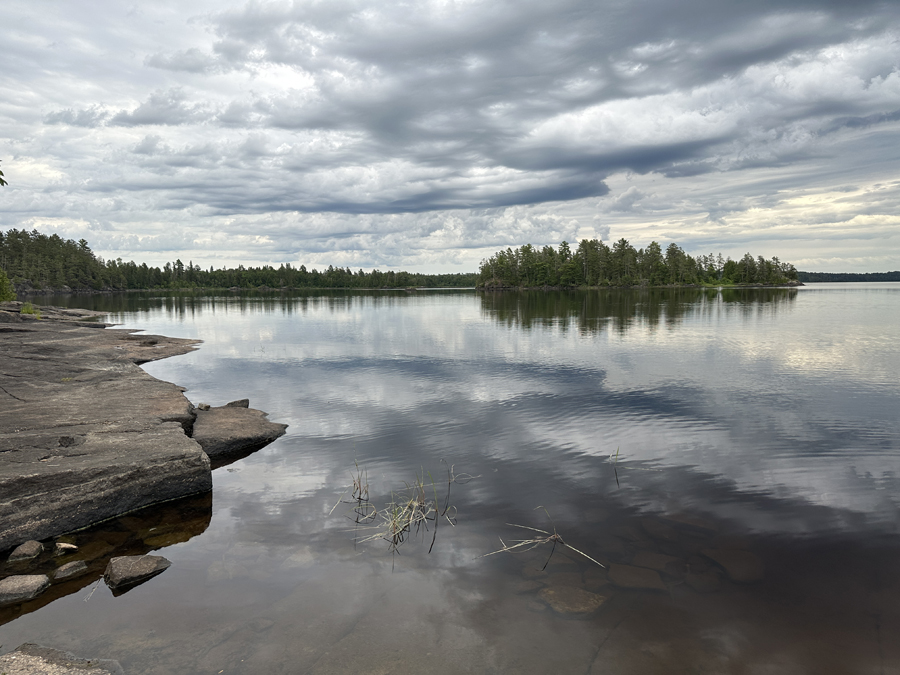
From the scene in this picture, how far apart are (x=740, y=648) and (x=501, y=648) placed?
3.76m

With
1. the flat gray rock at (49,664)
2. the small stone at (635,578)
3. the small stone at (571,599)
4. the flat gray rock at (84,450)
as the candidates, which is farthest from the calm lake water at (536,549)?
the flat gray rock at (84,450)

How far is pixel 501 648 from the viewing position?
822 centimetres

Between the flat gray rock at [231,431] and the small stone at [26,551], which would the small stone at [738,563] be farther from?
the flat gray rock at [231,431]

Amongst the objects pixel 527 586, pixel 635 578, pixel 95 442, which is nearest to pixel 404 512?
pixel 527 586

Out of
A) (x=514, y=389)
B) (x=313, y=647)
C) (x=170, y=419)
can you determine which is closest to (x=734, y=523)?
(x=313, y=647)

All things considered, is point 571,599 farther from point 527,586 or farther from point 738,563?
point 738,563

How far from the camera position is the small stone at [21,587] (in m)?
9.31

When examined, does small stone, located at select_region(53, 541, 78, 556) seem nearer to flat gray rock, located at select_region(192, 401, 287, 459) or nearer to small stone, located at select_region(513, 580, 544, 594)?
flat gray rock, located at select_region(192, 401, 287, 459)

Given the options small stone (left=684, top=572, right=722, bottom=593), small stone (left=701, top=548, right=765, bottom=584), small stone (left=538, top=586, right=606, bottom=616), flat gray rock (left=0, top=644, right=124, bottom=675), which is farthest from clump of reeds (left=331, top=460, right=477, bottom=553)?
small stone (left=701, top=548, right=765, bottom=584)

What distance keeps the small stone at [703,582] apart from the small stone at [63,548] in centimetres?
1276

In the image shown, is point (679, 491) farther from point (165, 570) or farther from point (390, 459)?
point (165, 570)

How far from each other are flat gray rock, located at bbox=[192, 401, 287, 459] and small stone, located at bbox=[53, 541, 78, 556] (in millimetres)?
5429

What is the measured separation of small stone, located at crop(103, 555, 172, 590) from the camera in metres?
9.98

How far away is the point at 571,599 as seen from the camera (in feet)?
30.9
